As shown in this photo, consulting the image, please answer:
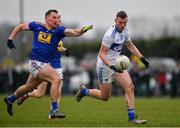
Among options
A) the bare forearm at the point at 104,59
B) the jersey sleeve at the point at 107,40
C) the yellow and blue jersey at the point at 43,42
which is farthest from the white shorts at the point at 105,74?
the yellow and blue jersey at the point at 43,42

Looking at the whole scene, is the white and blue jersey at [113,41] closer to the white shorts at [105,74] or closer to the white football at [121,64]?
the white shorts at [105,74]

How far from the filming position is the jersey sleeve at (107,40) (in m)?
15.9

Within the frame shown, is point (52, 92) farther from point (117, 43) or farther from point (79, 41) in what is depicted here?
point (79, 41)

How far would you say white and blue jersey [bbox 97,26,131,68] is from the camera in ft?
52.2

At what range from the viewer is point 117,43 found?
16109mm

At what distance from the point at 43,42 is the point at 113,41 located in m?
1.70

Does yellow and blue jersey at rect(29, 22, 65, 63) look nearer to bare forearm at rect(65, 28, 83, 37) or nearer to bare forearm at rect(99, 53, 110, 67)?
bare forearm at rect(65, 28, 83, 37)

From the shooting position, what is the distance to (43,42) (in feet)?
53.8

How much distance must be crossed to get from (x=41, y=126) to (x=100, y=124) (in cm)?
145

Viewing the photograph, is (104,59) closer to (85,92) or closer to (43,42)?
(43,42)

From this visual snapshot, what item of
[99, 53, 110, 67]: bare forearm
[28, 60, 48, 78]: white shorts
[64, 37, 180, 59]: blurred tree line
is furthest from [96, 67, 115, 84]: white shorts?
[64, 37, 180, 59]: blurred tree line

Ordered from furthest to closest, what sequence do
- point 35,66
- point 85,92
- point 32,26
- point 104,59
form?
point 85,92 < point 32,26 < point 35,66 < point 104,59

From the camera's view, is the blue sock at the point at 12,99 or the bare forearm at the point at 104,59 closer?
the bare forearm at the point at 104,59

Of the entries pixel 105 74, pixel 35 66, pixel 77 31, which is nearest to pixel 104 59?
pixel 105 74
